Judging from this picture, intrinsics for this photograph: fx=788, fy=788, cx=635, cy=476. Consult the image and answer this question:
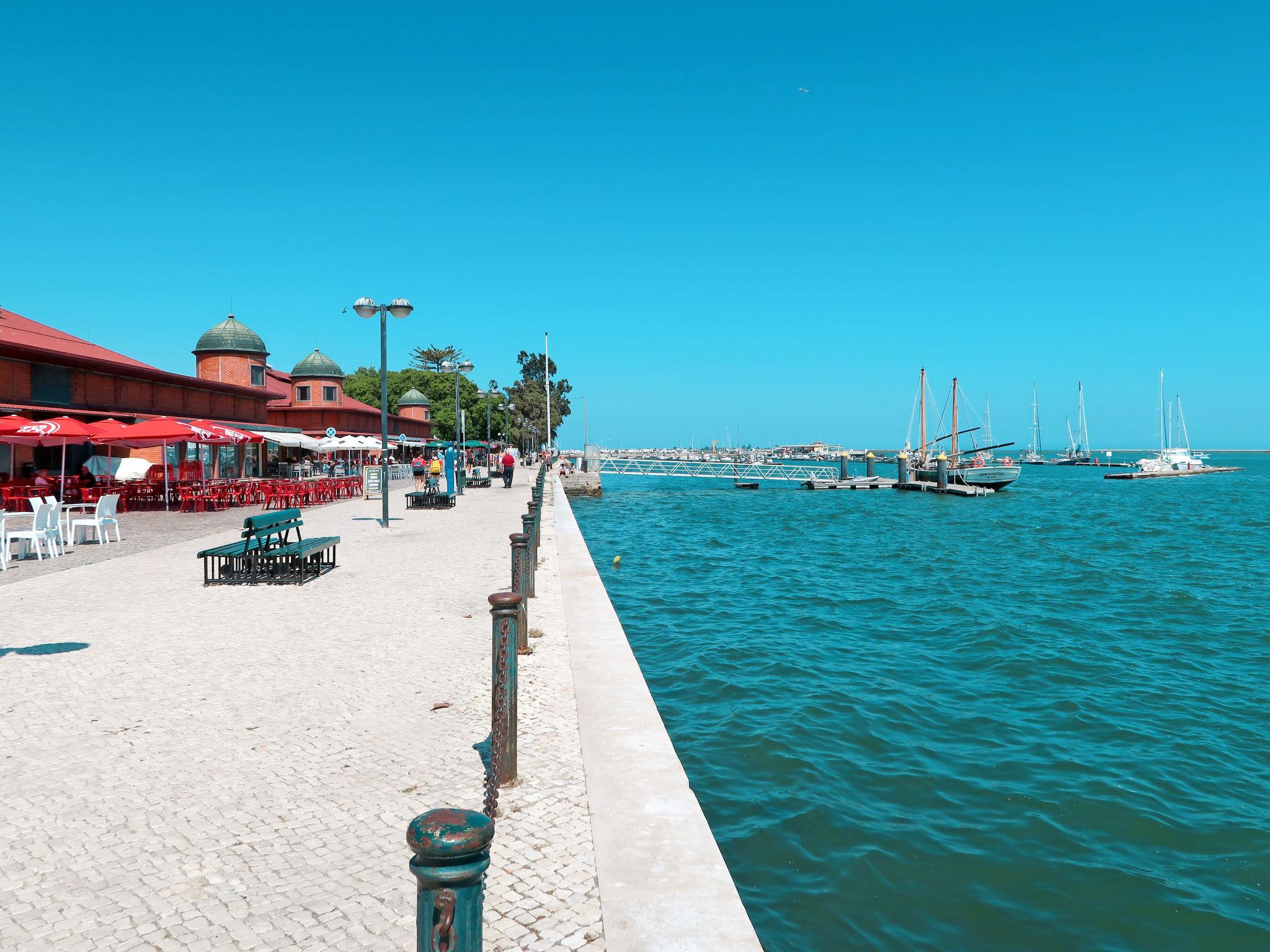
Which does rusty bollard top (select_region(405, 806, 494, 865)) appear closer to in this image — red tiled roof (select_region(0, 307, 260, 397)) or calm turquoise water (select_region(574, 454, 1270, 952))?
calm turquoise water (select_region(574, 454, 1270, 952))

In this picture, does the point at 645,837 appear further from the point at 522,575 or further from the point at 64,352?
the point at 64,352

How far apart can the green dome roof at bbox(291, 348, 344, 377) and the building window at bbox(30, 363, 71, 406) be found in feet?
90.4

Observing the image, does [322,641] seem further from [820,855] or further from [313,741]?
[820,855]

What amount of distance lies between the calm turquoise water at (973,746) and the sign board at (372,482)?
1284cm

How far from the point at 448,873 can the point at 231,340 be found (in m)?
44.1

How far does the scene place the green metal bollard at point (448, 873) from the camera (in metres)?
2.10

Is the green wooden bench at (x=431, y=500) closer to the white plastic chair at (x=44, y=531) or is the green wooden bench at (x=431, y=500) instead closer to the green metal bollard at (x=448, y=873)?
the white plastic chair at (x=44, y=531)

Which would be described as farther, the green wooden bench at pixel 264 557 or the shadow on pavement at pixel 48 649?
the green wooden bench at pixel 264 557

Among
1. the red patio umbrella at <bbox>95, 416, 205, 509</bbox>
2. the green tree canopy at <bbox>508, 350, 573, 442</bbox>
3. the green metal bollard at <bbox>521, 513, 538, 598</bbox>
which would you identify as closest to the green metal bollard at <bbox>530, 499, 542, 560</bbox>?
the green metal bollard at <bbox>521, 513, 538, 598</bbox>

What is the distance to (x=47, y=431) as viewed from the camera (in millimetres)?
16969

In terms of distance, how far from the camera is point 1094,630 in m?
12.0

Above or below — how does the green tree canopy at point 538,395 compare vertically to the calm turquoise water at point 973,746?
above

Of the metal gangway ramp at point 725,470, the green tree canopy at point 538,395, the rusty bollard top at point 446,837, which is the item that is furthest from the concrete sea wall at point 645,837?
the green tree canopy at point 538,395

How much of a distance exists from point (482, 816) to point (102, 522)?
15.3 metres
